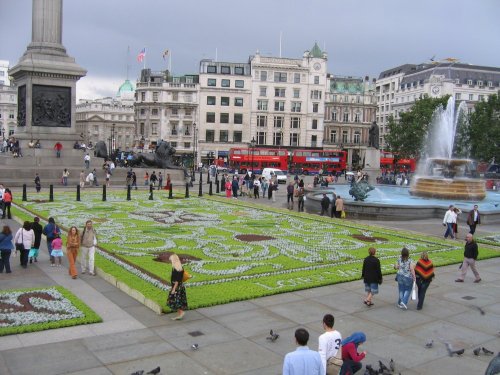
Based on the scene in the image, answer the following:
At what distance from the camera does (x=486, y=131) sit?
2822 inches

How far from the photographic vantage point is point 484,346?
10.2m

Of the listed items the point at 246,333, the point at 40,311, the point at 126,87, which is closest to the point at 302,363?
the point at 246,333

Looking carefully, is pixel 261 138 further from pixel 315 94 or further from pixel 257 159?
pixel 257 159

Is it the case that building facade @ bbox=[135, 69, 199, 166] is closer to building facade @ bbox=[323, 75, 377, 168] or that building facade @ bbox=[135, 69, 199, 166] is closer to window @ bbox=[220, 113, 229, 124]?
window @ bbox=[220, 113, 229, 124]

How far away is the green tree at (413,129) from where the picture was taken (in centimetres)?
7625

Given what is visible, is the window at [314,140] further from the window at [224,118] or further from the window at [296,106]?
the window at [224,118]

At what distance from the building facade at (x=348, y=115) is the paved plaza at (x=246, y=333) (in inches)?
4037

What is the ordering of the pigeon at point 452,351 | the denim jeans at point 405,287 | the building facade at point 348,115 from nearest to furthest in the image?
the pigeon at point 452,351, the denim jeans at point 405,287, the building facade at point 348,115

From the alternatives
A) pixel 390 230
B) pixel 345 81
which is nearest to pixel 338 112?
pixel 345 81

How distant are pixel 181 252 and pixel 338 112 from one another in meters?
102

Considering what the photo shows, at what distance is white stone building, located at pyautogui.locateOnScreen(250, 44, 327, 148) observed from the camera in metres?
103

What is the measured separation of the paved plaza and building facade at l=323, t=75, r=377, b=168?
10253 cm

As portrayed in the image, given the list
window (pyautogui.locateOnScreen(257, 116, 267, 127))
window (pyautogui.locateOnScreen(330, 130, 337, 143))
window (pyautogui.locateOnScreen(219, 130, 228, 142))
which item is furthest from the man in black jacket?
window (pyautogui.locateOnScreen(330, 130, 337, 143))

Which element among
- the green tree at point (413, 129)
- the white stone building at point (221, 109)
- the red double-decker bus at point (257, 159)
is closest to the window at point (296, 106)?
the white stone building at point (221, 109)
